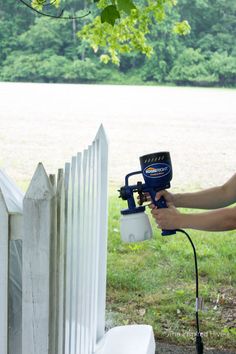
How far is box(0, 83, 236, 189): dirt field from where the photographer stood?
1320 cm

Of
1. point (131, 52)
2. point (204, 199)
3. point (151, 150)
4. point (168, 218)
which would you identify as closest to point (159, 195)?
point (168, 218)

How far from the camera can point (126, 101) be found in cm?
2094

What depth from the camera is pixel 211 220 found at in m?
2.85

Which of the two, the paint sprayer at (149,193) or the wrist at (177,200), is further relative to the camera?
the wrist at (177,200)

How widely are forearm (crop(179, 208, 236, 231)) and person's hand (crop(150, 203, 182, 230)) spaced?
2 cm

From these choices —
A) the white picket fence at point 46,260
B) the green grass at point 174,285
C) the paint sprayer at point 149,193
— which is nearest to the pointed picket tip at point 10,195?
the white picket fence at point 46,260

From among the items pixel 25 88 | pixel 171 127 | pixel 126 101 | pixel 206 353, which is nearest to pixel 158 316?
pixel 206 353

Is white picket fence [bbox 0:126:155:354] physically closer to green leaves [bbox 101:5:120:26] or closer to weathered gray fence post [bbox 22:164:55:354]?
weathered gray fence post [bbox 22:164:55:354]

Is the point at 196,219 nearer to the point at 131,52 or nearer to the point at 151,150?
the point at 151,150

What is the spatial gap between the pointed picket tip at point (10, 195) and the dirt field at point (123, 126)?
8593 mm

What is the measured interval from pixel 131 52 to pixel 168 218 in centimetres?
1772

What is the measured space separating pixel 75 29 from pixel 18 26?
1868mm

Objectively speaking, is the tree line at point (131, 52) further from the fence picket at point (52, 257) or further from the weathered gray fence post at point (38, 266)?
the weathered gray fence post at point (38, 266)

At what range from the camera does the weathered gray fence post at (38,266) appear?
211 centimetres
